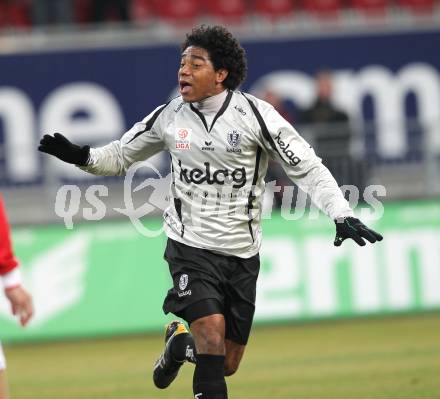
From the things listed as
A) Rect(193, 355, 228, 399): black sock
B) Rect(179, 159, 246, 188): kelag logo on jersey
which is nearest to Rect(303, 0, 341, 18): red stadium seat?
Rect(179, 159, 246, 188): kelag logo on jersey

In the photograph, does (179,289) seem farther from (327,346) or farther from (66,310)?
(66,310)

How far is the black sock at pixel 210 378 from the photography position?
7.13 meters

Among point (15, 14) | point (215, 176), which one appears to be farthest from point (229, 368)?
point (15, 14)

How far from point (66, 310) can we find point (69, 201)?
1687 millimetres

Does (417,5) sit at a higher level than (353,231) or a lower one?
higher

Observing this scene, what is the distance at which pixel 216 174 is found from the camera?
7.50 m

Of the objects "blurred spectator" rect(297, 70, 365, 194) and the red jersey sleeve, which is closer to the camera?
the red jersey sleeve

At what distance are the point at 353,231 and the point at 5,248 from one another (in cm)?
217

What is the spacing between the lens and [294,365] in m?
11.5

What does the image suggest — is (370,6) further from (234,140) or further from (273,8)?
(234,140)

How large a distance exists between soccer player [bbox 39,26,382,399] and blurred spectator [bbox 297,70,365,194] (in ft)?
24.8

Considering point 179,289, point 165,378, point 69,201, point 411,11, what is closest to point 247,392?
point 165,378

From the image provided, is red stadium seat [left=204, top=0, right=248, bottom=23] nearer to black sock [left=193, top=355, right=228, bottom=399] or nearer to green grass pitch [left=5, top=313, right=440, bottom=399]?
green grass pitch [left=5, top=313, right=440, bottom=399]

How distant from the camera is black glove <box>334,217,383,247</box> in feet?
22.8
